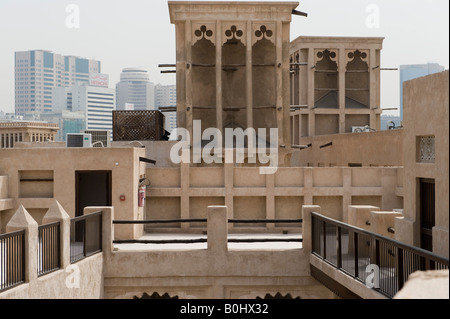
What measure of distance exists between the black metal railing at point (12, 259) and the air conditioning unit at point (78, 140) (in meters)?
8.65

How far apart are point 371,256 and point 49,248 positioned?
7248 millimetres

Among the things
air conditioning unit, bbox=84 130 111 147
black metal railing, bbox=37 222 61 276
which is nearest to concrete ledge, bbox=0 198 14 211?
black metal railing, bbox=37 222 61 276

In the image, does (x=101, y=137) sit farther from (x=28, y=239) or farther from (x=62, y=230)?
(x=28, y=239)

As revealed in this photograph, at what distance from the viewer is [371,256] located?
1255cm

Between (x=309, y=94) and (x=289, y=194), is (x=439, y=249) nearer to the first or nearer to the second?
(x=289, y=194)

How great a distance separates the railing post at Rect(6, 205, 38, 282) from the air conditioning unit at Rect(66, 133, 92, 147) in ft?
27.0

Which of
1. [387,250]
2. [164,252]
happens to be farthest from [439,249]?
[164,252]

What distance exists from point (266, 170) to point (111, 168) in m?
5.24

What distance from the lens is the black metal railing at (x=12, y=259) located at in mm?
12031

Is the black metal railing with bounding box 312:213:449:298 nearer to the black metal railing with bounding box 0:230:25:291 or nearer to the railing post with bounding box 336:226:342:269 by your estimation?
the railing post with bounding box 336:226:342:269

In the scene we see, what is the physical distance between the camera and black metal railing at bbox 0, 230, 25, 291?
12.0m

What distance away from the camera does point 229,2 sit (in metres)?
28.1

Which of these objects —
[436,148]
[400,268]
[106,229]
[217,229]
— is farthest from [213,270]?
[436,148]

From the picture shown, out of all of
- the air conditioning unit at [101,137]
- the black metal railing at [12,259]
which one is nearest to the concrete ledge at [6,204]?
the air conditioning unit at [101,137]
